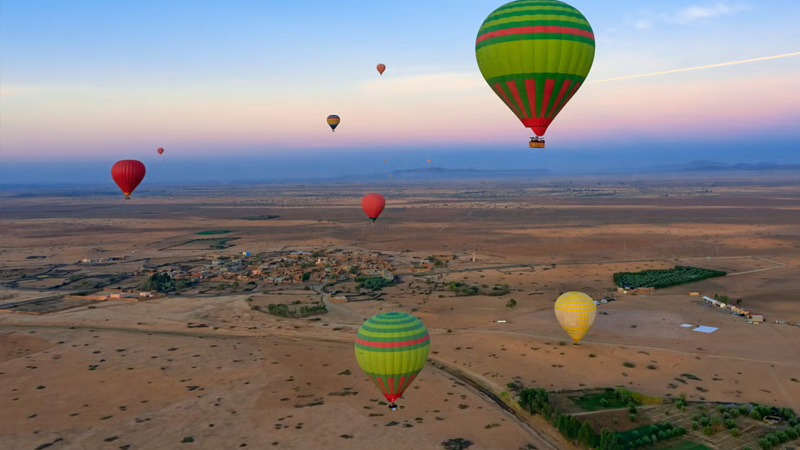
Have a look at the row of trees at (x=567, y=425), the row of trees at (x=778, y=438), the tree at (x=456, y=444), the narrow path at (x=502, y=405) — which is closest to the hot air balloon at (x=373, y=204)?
the narrow path at (x=502, y=405)

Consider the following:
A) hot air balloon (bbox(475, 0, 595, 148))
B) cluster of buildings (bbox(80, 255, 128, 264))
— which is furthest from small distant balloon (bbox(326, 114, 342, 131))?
hot air balloon (bbox(475, 0, 595, 148))

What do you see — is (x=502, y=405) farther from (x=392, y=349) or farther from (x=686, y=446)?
(x=686, y=446)

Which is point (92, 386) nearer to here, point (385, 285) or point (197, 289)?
point (197, 289)

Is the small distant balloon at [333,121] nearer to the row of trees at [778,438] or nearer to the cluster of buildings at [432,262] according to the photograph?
the cluster of buildings at [432,262]

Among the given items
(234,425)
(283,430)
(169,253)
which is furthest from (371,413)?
(169,253)

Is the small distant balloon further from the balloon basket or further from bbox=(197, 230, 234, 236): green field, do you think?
the balloon basket
